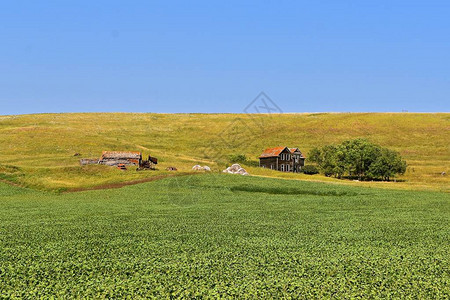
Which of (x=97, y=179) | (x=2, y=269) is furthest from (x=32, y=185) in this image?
(x=2, y=269)

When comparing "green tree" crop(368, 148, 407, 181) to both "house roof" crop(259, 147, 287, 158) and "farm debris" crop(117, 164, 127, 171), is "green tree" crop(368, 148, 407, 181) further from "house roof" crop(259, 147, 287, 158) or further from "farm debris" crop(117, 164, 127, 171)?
"farm debris" crop(117, 164, 127, 171)

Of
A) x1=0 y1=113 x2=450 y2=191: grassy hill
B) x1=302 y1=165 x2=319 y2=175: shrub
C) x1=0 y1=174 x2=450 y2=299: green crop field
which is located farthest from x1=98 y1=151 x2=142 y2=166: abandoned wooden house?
x1=302 y1=165 x2=319 y2=175: shrub

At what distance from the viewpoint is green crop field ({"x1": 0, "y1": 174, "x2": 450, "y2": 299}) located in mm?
16203

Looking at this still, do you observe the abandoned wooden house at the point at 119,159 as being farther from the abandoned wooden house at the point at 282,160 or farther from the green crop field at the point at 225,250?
the green crop field at the point at 225,250

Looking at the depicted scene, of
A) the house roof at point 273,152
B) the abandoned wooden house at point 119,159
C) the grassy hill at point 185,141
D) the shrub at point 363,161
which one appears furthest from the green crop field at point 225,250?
the house roof at point 273,152

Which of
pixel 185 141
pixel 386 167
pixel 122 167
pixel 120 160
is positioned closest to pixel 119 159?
pixel 120 160

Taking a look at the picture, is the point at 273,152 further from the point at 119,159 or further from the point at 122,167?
the point at 122,167

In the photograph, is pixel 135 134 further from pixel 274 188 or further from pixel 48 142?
pixel 274 188

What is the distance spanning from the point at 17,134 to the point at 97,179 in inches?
2986

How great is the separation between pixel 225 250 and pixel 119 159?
6950 cm

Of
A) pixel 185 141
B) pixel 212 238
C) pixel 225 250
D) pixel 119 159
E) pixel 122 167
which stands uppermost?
pixel 185 141

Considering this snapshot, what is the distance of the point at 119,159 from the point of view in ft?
292

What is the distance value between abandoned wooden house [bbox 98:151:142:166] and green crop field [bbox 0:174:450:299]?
40.8m

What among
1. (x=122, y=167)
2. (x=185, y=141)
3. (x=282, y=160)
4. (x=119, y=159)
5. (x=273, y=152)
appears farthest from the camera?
(x=185, y=141)
